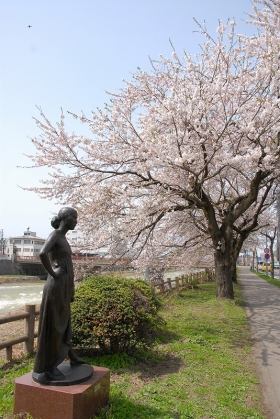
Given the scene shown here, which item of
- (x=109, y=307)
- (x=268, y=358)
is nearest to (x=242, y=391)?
(x=268, y=358)

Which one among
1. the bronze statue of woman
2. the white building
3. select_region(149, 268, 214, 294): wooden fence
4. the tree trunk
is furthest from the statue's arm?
the white building

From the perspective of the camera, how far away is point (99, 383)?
3.72m

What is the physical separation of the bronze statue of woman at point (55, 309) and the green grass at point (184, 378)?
0.74 metres

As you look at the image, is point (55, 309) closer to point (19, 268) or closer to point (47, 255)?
point (47, 255)

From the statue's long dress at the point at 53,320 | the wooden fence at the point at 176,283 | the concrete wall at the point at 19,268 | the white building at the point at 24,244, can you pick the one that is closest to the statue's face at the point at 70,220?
the statue's long dress at the point at 53,320

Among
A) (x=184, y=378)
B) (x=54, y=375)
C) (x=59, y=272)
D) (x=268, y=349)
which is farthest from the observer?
(x=268, y=349)

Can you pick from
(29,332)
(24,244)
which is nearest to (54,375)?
(29,332)

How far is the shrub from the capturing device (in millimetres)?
5172

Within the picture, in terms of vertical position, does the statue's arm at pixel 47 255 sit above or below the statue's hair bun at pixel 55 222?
below

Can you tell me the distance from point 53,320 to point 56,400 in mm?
754

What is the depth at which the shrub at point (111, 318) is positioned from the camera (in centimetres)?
517

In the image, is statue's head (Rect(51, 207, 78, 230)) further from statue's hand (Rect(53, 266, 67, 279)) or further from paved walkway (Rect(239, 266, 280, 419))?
paved walkway (Rect(239, 266, 280, 419))

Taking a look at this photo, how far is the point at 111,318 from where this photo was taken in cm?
521

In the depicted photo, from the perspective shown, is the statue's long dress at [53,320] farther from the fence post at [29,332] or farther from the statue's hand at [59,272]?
the fence post at [29,332]
